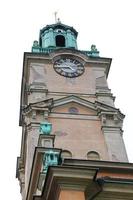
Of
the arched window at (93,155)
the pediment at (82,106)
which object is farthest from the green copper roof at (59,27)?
the arched window at (93,155)

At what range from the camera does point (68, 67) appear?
37.5 m

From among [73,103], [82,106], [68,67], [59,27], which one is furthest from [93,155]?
[59,27]

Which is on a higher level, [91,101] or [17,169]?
[91,101]

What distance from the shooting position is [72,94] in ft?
115

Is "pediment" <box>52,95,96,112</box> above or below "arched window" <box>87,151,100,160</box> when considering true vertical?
above

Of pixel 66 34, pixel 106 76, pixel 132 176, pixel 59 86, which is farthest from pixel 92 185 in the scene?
pixel 66 34

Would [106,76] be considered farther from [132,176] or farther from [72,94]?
[132,176]

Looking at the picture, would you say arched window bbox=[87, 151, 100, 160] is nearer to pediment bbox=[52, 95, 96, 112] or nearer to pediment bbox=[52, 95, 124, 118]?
pediment bbox=[52, 95, 124, 118]

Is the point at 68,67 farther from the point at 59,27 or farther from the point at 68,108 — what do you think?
the point at 59,27

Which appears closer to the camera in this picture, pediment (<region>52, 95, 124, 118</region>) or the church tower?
the church tower

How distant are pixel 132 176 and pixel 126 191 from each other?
6.33 feet

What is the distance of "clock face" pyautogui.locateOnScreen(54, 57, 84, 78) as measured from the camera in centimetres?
3719

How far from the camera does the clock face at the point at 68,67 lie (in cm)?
3719

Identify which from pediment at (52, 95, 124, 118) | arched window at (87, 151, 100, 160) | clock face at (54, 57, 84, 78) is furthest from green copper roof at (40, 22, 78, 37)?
arched window at (87, 151, 100, 160)
